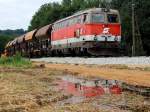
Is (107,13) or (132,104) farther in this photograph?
(107,13)

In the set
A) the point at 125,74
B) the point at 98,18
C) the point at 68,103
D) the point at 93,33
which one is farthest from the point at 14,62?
the point at 68,103

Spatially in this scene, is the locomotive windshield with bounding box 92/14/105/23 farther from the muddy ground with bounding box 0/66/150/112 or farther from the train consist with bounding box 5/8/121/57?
the muddy ground with bounding box 0/66/150/112

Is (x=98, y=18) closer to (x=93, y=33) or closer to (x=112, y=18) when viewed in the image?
(x=112, y=18)

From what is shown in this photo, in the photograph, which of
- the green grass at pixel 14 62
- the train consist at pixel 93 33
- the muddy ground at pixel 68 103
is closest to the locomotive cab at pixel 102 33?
the train consist at pixel 93 33

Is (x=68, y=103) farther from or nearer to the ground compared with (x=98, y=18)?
nearer to the ground

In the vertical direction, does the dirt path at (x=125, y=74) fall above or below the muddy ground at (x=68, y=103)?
above

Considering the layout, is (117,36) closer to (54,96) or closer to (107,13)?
(107,13)

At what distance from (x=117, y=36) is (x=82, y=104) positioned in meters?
26.7

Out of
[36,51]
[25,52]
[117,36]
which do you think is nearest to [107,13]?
[117,36]

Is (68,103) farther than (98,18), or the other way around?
(98,18)

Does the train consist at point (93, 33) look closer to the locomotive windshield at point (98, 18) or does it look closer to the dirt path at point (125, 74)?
the locomotive windshield at point (98, 18)

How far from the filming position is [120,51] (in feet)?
115

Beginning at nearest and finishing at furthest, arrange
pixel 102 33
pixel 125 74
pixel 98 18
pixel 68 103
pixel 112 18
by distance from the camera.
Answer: pixel 68 103 → pixel 125 74 → pixel 102 33 → pixel 98 18 → pixel 112 18

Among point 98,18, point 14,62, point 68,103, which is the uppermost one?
point 98,18
